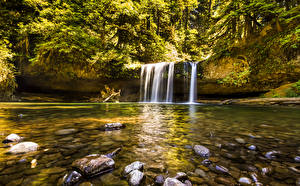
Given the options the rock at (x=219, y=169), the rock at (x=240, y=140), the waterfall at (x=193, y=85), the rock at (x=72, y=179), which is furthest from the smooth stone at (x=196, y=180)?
the waterfall at (x=193, y=85)

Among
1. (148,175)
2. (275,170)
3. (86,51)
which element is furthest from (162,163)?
(86,51)

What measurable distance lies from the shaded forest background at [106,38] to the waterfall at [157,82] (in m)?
1.18

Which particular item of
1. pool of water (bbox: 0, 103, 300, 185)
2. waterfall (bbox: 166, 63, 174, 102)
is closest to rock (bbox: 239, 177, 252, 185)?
pool of water (bbox: 0, 103, 300, 185)

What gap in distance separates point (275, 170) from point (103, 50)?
12.3m

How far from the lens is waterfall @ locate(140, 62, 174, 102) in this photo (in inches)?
478

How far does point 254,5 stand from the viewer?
7836 millimetres

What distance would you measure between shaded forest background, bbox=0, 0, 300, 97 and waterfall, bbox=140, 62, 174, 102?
1.18 m

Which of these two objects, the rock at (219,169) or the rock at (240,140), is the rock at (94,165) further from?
the rock at (240,140)

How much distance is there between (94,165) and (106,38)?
13952 mm

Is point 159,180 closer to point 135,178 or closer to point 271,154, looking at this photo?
point 135,178

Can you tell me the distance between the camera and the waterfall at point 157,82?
12.1 meters

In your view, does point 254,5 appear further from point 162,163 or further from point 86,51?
point 86,51

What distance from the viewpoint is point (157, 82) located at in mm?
12680

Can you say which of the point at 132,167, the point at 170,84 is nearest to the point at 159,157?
the point at 132,167
